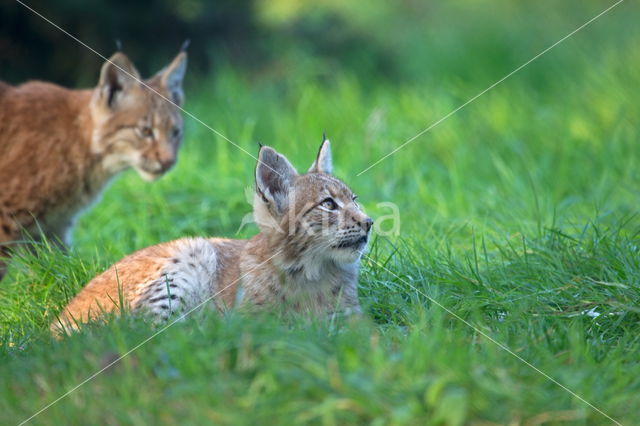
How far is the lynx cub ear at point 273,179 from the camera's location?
4762 mm

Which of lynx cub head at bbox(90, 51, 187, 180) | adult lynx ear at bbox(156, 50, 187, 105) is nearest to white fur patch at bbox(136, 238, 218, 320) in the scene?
lynx cub head at bbox(90, 51, 187, 180)

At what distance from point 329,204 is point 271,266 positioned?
1.52ft

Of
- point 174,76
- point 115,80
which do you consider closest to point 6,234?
point 115,80

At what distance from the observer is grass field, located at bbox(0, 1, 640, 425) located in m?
3.35

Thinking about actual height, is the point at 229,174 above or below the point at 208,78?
below

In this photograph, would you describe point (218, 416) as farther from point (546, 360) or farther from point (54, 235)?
point (54, 235)

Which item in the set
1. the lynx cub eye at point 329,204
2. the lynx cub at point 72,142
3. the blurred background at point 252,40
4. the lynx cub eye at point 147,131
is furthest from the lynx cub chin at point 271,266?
the blurred background at point 252,40

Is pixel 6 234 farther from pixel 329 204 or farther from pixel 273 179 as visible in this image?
pixel 329 204

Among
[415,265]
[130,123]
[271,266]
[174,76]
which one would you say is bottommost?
[415,265]

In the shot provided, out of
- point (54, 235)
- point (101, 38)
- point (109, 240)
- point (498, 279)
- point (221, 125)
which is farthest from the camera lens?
point (101, 38)

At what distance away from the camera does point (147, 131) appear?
695 cm

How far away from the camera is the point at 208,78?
11.3 metres

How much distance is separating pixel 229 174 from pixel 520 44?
16.5ft

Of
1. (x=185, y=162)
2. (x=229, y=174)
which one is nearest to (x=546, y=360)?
(x=229, y=174)
